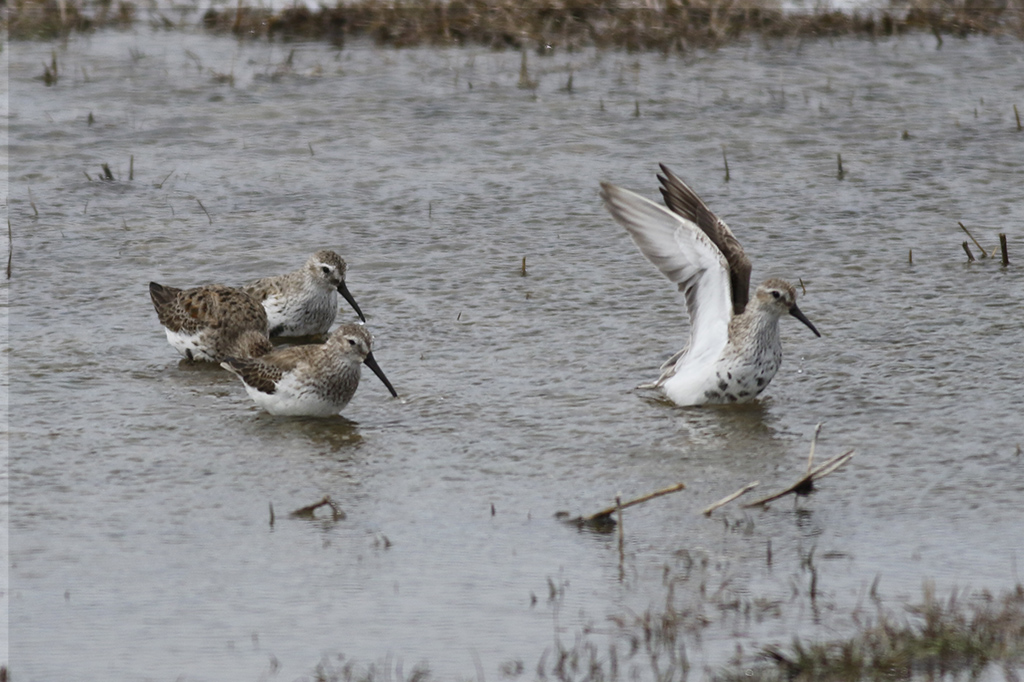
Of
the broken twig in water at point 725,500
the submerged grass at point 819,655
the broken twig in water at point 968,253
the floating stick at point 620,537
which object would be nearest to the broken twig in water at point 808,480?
the broken twig in water at point 725,500

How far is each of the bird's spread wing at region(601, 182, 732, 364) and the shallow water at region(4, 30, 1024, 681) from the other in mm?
465

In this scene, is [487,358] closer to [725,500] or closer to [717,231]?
[717,231]

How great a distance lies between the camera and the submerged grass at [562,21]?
1773cm

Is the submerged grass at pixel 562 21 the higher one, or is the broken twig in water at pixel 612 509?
the submerged grass at pixel 562 21

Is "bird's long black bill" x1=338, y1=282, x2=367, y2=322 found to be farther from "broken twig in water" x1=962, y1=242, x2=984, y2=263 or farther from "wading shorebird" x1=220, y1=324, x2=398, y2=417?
"broken twig in water" x1=962, y1=242, x2=984, y2=263

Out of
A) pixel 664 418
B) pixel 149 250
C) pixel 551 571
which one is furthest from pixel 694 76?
pixel 551 571

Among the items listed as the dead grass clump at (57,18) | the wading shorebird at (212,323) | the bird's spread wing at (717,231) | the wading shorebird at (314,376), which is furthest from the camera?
the dead grass clump at (57,18)

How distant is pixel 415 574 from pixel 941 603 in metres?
2.10

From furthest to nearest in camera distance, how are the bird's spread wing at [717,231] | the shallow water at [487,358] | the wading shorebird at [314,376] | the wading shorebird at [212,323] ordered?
the wading shorebird at [212,323] → the bird's spread wing at [717,231] → the wading shorebird at [314,376] → the shallow water at [487,358]

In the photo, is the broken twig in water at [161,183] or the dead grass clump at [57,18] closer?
the broken twig in water at [161,183]

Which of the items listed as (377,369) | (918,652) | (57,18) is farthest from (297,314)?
(57,18)

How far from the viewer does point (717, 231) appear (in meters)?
9.00

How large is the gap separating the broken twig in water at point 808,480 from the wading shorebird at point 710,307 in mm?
1700

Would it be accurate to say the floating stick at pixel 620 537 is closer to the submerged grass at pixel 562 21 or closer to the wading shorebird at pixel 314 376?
the wading shorebird at pixel 314 376
